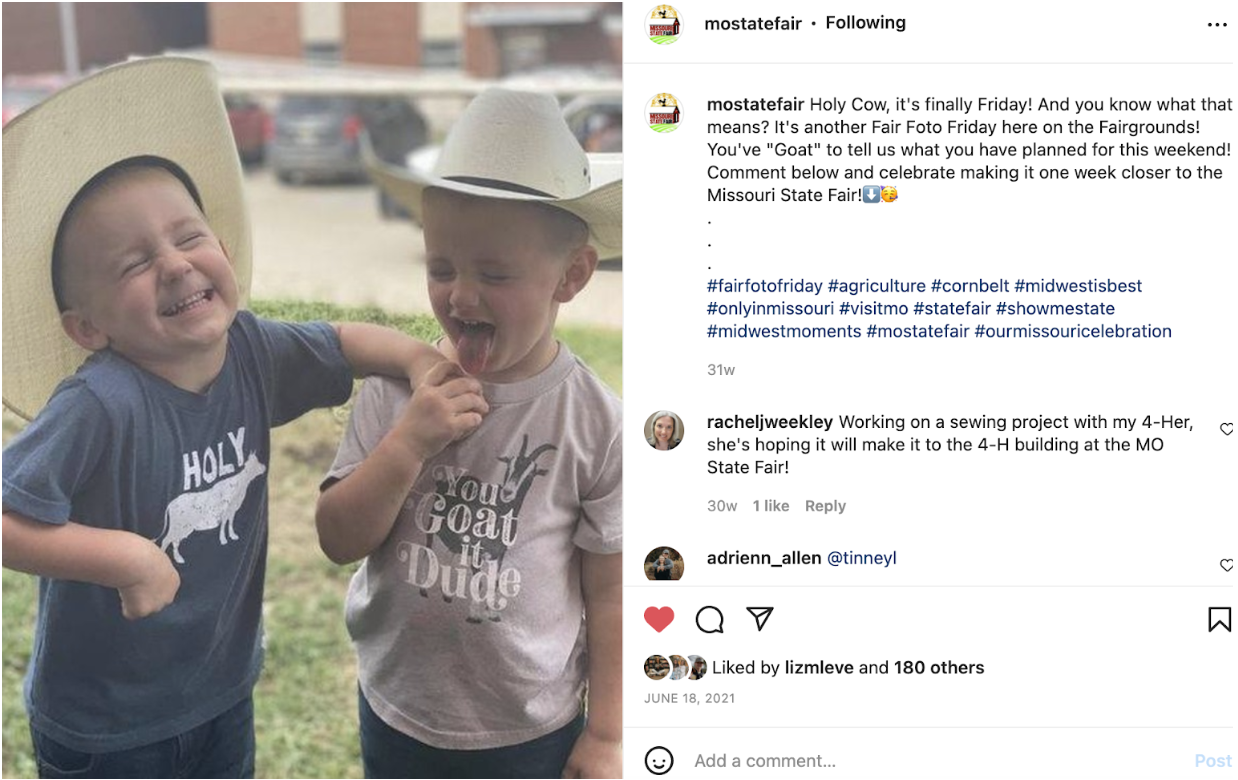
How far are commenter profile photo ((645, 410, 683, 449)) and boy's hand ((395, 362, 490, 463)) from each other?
244 millimetres

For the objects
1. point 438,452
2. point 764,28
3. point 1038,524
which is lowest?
point 1038,524

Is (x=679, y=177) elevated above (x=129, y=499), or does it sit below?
above

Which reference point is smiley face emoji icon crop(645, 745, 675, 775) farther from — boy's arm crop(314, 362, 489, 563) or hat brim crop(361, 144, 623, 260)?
hat brim crop(361, 144, 623, 260)

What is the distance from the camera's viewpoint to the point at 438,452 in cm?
188

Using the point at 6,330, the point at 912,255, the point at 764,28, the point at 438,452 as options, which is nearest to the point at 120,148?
the point at 6,330

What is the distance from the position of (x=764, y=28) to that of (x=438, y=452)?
0.79 metres

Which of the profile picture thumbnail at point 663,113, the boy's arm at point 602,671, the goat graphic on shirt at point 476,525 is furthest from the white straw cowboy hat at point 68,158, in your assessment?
the boy's arm at point 602,671

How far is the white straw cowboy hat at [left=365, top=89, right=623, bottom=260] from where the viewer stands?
187 cm

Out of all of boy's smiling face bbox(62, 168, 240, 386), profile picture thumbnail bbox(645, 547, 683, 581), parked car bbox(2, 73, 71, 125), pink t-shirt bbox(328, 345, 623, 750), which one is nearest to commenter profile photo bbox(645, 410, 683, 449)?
pink t-shirt bbox(328, 345, 623, 750)

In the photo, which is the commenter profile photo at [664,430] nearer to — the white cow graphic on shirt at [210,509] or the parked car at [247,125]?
the white cow graphic on shirt at [210,509]

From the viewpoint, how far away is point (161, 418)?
1.85 metres

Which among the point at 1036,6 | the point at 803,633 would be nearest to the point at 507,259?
the point at 803,633

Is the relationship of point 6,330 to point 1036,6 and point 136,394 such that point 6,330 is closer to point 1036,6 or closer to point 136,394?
point 136,394

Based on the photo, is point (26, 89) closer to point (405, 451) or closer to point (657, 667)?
point (405, 451)
